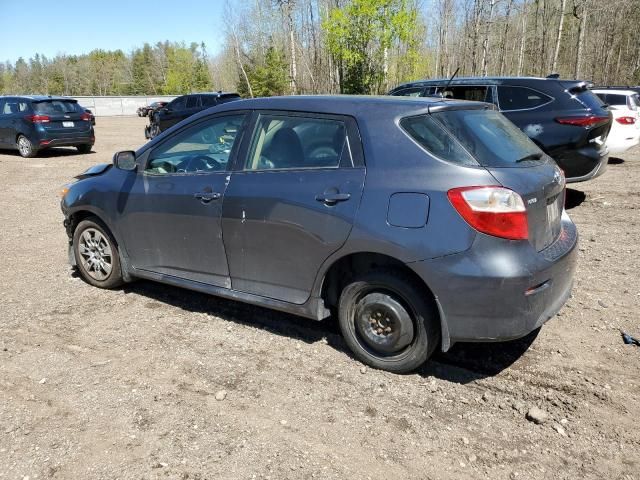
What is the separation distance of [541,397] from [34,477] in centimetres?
282

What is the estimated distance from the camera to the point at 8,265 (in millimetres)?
6008

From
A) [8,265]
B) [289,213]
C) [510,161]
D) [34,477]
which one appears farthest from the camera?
[8,265]

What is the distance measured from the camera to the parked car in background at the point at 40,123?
49.6ft

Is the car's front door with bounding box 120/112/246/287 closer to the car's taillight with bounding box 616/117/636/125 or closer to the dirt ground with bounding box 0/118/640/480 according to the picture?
Answer: the dirt ground with bounding box 0/118/640/480

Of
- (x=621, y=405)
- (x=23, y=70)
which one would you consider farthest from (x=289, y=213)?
(x=23, y=70)

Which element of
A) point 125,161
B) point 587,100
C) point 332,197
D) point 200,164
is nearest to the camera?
point 332,197

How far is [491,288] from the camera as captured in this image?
2.93 metres

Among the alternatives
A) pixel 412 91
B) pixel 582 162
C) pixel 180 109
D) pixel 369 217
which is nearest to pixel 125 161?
pixel 369 217

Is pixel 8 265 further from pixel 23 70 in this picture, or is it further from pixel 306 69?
pixel 23 70

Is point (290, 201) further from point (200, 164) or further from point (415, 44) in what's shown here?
point (415, 44)

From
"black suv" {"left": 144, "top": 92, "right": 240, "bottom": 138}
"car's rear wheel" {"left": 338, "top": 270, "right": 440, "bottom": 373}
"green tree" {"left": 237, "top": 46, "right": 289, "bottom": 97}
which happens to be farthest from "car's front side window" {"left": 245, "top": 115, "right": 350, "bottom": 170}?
"green tree" {"left": 237, "top": 46, "right": 289, "bottom": 97}

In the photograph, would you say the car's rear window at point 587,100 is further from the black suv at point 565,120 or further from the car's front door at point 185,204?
the car's front door at point 185,204

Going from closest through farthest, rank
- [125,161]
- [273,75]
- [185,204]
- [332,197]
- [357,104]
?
[332,197], [357,104], [185,204], [125,161], [273,75]

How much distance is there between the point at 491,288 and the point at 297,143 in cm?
163
